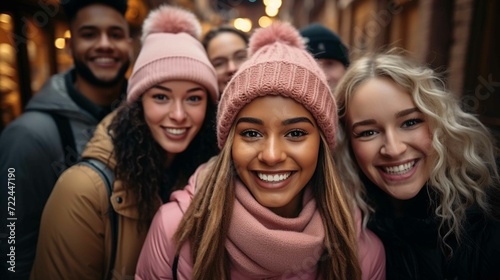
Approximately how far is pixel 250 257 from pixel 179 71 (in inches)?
43.5

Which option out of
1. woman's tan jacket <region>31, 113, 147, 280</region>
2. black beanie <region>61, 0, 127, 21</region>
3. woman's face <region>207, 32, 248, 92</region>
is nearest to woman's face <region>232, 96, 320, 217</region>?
woman's tan jacket <region>31, 113, 147, 280</region>

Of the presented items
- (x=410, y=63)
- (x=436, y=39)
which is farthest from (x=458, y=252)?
(x=436, y=39)

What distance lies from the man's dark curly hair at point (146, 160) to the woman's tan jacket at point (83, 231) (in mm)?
64

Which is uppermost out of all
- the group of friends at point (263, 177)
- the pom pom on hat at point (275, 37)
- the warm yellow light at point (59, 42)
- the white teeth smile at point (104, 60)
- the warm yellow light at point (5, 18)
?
the warm yellow light at point (59, 42)

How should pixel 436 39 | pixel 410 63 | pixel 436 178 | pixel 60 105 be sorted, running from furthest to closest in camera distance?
1. pixel 436 39
2. pixel 60 105
3. pixel 410 63
4. pixel 436 178

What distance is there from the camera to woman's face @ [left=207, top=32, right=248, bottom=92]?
9.35 feet

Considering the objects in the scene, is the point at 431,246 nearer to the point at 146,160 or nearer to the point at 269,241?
the point at 269,241

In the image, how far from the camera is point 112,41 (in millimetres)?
2572

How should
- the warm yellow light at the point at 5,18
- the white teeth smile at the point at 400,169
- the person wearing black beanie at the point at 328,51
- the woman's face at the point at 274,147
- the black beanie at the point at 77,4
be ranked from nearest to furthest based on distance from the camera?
the woman's face at the point at 274,147 < the white teeth smile at the point at 400,169 < the black beanie at the point at 77,4 < the warm yellow light at the point at 5,18 < the person wearing black beanie at the point at 328,51

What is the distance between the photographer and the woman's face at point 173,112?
1894mm

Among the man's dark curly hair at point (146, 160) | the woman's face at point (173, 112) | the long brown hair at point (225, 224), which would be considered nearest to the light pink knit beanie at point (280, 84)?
the long brown hair at point (225, 224)

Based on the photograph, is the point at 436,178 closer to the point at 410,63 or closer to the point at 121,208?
the point at 410,63

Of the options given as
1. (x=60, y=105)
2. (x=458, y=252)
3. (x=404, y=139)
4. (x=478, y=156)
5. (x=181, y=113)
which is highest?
(x=60, y=105)

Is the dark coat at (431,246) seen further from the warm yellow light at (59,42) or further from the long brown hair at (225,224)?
the warm yellow light at (59,42)
